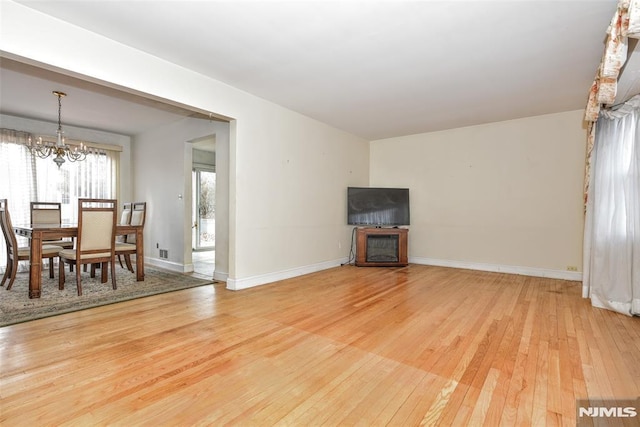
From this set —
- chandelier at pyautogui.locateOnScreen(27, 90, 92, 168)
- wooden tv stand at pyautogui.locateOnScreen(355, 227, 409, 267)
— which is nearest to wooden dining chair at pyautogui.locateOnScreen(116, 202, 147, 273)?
chandelier at pyautogui.locateOnScreen(27, 90, 92, 168)

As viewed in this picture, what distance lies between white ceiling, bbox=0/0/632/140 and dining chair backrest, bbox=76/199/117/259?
159 cm

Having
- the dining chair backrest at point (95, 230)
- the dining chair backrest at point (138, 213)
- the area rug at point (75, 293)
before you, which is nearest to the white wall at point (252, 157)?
the dining chair backrest at point (138, 213)

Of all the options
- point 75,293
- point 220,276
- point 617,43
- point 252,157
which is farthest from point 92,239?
point 617,43

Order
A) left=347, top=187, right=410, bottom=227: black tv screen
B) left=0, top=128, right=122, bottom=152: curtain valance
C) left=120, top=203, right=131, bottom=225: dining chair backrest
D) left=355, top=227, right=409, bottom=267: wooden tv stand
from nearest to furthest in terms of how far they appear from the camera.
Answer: left=0, top=128, right=122, bottom=152: curtain valance < left=120, top=203, right=131, bottom=225: dining chair backrest < left=355, top=227, right=409, bottom=267: wooden tv stand < left=347, top=187, right=410, bottom=227: black tv screen

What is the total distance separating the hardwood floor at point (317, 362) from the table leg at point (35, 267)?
90 centimetres

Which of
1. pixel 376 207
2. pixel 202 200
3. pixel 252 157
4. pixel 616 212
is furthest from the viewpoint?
pixel 202 200

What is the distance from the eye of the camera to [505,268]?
5039mm

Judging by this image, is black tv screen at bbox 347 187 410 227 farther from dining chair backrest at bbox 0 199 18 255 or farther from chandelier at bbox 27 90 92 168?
dining chair backrest at bbox 0 199 18 255

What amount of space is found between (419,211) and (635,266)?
323cm

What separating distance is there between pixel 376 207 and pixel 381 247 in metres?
0.77

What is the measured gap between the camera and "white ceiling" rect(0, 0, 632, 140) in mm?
2254

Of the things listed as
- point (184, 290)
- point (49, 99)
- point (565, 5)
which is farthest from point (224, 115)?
point (565, 5)

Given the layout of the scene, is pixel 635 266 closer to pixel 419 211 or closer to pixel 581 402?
pixel 581 402

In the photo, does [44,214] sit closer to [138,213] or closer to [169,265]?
[138,213]
